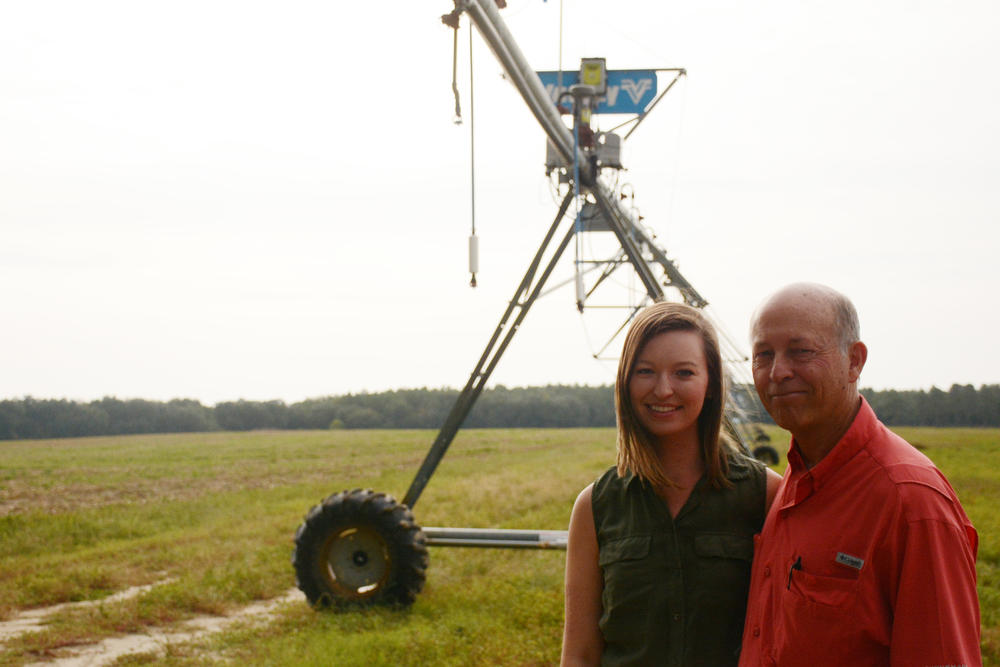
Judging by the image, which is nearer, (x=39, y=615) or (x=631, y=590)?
(x=631, y=590)

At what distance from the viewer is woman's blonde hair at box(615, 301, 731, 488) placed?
88.7 inches

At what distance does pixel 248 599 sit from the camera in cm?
805

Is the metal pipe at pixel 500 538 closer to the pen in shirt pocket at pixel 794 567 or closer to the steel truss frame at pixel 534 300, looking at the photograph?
the steel truss frame at pixel 534 300

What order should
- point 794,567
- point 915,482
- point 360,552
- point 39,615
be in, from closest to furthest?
point 915,482
point 794,567
point 360,552
point 39,615

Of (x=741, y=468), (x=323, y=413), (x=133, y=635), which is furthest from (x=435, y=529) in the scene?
(x=323, y=413)

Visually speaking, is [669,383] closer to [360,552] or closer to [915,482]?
[915,482]

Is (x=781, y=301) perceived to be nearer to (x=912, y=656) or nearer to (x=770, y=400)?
(x=770, y=400)

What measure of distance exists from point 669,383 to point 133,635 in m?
6.14

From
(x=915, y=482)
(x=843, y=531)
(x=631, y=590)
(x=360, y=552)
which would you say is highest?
(x=915, y=482)

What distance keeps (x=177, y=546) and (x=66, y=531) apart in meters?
2.78

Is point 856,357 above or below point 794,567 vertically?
above

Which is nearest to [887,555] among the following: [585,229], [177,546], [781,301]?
[781,301]

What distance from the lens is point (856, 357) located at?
1805mm

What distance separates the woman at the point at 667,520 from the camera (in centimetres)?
210
